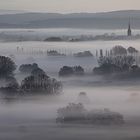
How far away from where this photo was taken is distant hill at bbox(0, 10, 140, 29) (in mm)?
6066

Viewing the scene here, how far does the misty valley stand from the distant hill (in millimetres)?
136

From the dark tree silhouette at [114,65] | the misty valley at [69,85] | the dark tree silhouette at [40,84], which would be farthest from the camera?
the dark tree silhouette at [40,84]

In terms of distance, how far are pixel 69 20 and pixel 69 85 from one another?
1.00m

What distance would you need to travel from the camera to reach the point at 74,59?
5816mm

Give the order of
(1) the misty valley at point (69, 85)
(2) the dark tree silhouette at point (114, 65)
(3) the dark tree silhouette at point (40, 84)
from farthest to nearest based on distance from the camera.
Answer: (3) the dark tree silhouette at point (40, 84)
(2) the dark tree silhouette at point (114, 65)
(1) the misty valley at point (69, 85)

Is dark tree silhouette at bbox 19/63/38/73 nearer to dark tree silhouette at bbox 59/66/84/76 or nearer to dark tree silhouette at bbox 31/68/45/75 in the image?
dark tree silhouette at bbox 31/68/45/75

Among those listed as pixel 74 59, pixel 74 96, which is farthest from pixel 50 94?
pixel 74 59

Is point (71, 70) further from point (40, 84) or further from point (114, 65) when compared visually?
point (114, 65)

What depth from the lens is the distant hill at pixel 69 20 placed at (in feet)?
19.9

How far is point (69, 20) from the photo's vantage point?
615 cm

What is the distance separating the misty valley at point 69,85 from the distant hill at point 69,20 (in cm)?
14

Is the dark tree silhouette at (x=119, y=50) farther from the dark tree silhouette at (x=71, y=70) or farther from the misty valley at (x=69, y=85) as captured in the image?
the dark tree silhouette at (x=71, y=70)

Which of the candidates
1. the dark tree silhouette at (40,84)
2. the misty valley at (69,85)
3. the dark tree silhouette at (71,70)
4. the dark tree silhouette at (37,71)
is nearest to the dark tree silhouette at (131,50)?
the misty valley at (69,85)

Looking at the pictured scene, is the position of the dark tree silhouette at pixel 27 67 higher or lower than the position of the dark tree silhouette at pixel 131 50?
lower
